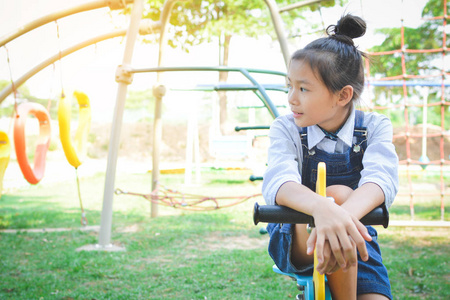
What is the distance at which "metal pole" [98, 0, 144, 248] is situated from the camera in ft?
13.0

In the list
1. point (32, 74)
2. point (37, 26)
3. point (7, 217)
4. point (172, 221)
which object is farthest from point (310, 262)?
point (7, 217)

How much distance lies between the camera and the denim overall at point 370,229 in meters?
1.35

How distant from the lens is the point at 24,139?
3656 millimetres

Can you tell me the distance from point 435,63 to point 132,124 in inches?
462

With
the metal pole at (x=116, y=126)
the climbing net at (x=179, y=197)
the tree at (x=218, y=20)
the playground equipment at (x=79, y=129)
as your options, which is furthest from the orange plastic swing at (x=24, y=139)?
the tree at (x=218, y=20)

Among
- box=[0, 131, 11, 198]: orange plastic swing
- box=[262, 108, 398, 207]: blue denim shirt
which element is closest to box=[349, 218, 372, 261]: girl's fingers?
box=[262, 108, 398, 207]: blue denim shirt

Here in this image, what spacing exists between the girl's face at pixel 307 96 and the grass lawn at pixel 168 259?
1661 millimetres

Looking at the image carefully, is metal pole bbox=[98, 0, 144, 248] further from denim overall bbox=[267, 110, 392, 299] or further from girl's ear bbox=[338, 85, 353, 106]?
girl's ear bbox=[338, 85, 353, 106]

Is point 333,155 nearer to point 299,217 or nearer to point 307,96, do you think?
point 307,96

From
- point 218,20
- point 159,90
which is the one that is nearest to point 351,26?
point 159,90

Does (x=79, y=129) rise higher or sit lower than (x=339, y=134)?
higher

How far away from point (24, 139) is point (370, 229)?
122 inches

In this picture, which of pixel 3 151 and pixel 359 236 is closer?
pixel 359 236

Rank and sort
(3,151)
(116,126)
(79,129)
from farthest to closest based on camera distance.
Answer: (79,129), (116,126), (3,151)
